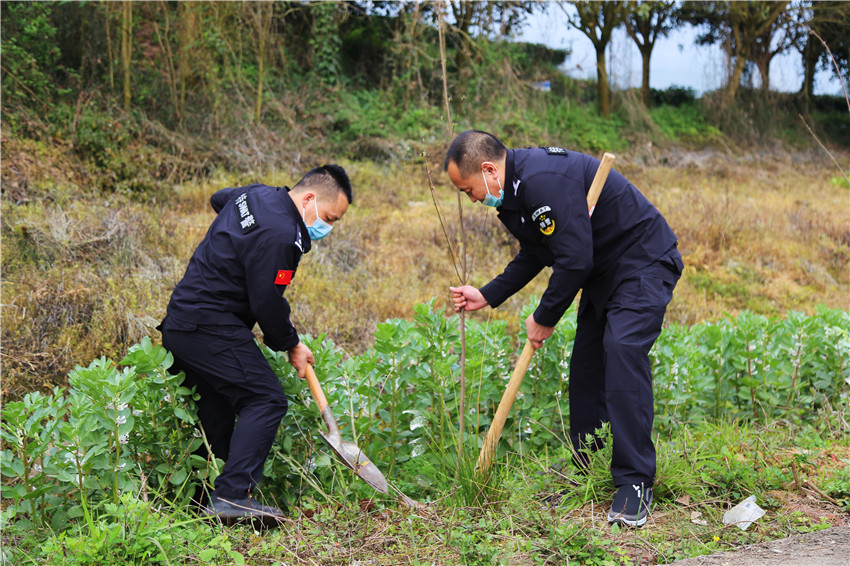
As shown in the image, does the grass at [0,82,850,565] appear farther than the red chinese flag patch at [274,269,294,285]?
No

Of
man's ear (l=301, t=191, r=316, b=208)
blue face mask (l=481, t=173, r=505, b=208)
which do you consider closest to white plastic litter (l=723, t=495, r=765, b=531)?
blue face mask (l=481, t=173, r=505, b=208)

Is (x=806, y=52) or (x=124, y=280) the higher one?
(x=806, y=52)

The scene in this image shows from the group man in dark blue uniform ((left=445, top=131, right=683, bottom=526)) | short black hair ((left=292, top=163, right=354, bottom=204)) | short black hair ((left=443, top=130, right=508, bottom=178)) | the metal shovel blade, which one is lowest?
the metal shovel blade

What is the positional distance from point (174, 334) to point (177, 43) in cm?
877

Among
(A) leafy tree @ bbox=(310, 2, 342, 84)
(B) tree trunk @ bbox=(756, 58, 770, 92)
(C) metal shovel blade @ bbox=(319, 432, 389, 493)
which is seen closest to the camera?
(C) metal shovel blade @ bbox=(319, 432, 389, 493)

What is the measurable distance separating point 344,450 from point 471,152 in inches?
61.8

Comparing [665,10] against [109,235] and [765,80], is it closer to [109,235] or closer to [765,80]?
[765,80]

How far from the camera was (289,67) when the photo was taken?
12.6m

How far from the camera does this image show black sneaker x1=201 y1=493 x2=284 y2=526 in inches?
116

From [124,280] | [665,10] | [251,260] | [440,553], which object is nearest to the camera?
[440,553]

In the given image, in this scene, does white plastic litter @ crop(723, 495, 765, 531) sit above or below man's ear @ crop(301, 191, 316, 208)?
below

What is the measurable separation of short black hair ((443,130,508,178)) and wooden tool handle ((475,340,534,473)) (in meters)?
0.90

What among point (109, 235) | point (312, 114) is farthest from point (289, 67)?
point (109, 235)

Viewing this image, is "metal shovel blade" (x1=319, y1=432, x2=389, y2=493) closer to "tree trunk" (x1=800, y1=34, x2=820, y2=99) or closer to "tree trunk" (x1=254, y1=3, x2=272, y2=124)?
"tree trunk" (x1=254, y1=3, x2=272, y2=124)
